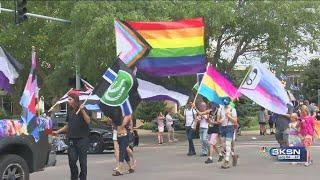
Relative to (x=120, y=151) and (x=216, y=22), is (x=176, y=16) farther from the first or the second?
(x=120, y=151)

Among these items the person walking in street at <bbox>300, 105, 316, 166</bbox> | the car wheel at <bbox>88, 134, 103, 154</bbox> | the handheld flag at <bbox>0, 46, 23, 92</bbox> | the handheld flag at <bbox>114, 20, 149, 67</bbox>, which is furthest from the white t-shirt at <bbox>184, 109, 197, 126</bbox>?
the handheld flag at <bbox>0, 46, 23, 92</bbox>

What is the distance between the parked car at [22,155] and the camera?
365 inches

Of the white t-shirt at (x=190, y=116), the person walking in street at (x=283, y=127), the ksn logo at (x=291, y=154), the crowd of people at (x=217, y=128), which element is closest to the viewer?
the crowd of people at (x=217, y=128)

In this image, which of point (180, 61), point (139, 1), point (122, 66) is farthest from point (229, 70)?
point (122, 66)

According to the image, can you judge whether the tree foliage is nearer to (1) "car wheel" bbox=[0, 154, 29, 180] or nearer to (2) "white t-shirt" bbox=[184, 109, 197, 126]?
(2) "white t-shirt" bbox=[184, 109, 197, 126]

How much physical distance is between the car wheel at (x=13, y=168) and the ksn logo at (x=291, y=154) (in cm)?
713

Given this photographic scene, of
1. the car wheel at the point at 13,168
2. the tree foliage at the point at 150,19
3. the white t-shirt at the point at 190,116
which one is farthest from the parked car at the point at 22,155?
the tree foliage at the point at 150,19

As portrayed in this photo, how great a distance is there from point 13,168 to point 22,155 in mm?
359

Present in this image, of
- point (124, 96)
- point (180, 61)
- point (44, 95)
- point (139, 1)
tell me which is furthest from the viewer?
point (44, 95)

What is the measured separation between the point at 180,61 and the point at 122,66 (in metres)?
2.50

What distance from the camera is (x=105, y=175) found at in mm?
12641

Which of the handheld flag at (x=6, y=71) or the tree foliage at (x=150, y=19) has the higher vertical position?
the tree foliage at (x=150, y=19)

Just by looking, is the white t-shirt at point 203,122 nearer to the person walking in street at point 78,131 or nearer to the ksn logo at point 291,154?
the ksn logo at point 291,154

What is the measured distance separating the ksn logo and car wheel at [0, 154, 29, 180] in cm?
713
